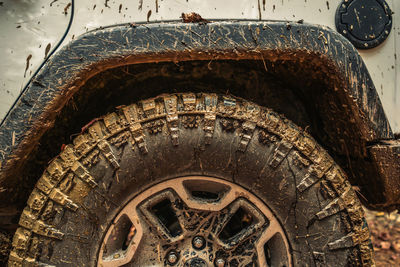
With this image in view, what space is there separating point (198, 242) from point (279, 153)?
0.49 m

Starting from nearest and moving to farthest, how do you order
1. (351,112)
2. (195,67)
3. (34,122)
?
1. (34,122)
2. (351,112)
3. (195,67)

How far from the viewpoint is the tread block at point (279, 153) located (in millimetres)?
1191

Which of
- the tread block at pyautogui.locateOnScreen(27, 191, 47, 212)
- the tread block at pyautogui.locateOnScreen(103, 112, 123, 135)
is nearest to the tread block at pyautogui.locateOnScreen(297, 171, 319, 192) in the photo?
the tread block at pyautogui.locateOnScreen(103, 112, 123, 135)

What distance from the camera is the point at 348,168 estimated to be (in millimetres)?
1412

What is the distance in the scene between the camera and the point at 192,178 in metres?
1.24

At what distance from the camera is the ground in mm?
2635

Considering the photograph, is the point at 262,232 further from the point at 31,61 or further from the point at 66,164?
the point at 31,61

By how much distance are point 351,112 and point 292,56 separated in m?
0.34

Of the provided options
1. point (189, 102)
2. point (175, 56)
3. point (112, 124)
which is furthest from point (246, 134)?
point (112, 124)

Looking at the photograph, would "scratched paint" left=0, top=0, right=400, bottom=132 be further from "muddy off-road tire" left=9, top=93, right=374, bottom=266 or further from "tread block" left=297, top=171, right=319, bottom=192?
"tread block" left=297, top=171, right=319, bottom=192

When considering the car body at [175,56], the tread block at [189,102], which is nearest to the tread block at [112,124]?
the car body at [175,56]

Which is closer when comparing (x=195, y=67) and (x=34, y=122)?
(x=34, y=122)

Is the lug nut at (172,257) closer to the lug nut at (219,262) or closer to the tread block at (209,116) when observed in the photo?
the lug nut at (219,262)

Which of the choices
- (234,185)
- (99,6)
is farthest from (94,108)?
(234,185)
